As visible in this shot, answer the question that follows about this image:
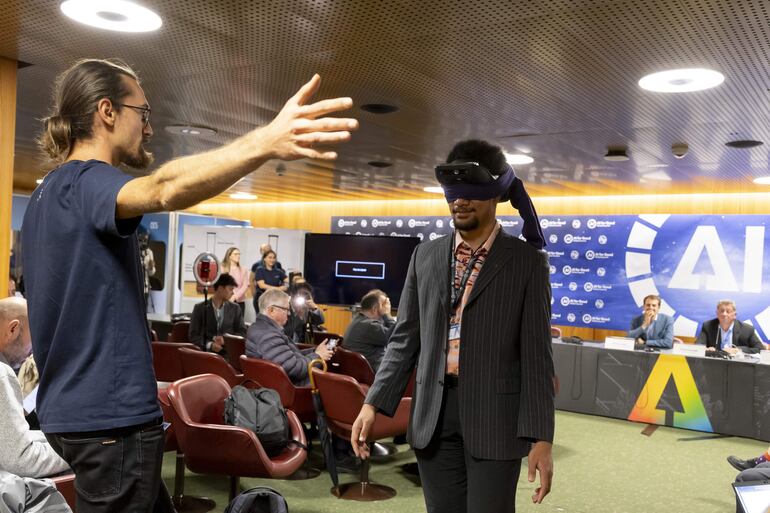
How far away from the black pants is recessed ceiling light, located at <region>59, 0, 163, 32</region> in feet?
8.77

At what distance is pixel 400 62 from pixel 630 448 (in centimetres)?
455

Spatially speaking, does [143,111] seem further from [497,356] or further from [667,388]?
[667,388]

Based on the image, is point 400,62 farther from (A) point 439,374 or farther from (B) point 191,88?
(A) point 439,374

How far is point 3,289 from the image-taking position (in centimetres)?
445

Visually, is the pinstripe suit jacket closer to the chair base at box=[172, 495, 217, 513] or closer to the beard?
the beard

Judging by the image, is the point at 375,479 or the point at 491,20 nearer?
the point at 491,20

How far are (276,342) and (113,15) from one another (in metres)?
2.62

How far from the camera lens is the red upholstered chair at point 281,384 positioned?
16.9ft

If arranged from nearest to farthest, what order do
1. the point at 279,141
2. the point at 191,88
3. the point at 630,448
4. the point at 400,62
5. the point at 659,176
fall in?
the point at 279,141, the point at 400,62, the point at 191,88, the point at 630,448, the point at 659,176

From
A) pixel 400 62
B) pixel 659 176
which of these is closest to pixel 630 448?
pixel 659 176

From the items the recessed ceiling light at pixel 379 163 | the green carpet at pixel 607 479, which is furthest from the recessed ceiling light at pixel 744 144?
the recessed ceiling light at pixel 379 163

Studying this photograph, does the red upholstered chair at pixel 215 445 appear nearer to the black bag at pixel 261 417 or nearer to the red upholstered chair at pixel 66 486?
the black bag at pixel 261 417

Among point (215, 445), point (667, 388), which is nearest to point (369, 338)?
point (215, 445)

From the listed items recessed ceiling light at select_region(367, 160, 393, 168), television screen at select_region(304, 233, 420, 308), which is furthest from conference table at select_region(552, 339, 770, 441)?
television screen at select_region(304, 233, 420, 308)
